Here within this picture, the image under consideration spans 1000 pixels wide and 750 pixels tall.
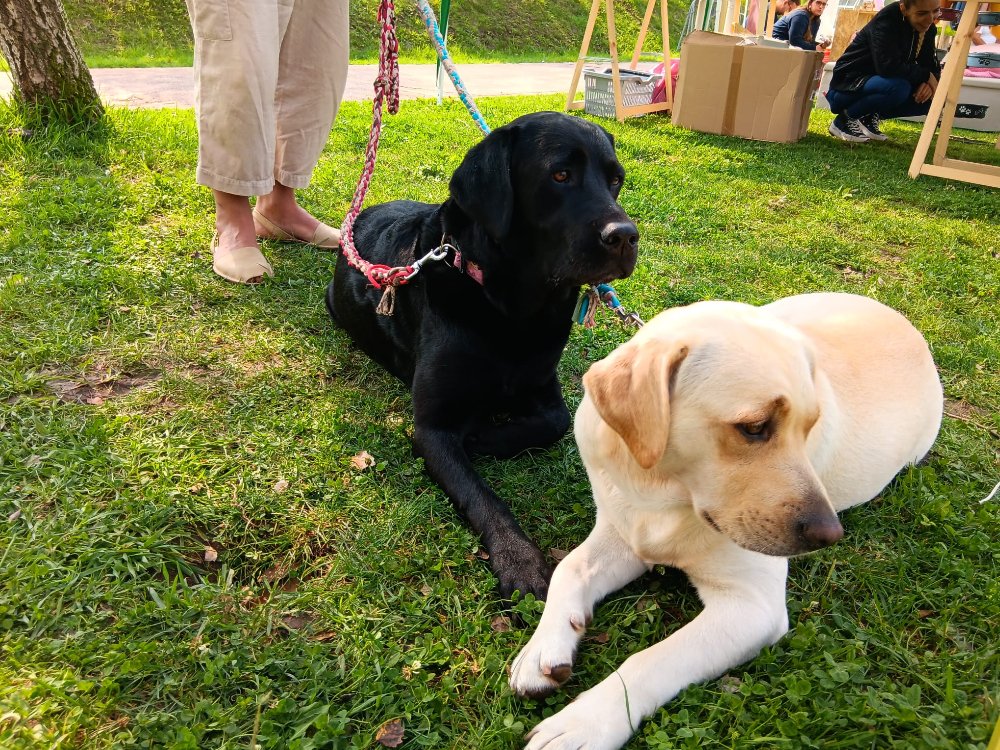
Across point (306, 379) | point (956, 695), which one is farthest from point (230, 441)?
point (956, 695)

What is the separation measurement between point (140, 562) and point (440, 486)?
0.89 m

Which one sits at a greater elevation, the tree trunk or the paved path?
the tree trunk

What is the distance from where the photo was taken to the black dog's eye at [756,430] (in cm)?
154

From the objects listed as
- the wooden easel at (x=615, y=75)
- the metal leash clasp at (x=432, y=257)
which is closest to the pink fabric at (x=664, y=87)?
the wooden easel at (x=615, y=75)

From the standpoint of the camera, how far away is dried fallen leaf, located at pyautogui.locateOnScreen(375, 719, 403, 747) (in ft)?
4.77

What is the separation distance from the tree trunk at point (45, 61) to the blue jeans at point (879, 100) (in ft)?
26.6

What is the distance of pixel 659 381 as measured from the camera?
152 cm

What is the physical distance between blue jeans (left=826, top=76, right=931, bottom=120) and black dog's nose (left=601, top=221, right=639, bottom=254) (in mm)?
7760

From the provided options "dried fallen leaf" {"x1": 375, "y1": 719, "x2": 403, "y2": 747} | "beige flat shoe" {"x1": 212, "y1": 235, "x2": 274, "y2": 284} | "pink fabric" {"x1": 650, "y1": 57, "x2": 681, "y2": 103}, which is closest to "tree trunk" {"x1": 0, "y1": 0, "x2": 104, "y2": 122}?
"beige flat shoe" {"x1": 212, "y1": 235, "x2": 274, "y2": 284}

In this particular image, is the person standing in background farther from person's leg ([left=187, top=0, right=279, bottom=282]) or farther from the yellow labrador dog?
the yellow labrador dog

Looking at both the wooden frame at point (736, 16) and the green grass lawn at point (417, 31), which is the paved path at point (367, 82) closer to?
the green grass lawn at point (417, 31)

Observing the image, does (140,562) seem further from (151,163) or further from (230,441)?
(151,163)

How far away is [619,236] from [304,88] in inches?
89.5

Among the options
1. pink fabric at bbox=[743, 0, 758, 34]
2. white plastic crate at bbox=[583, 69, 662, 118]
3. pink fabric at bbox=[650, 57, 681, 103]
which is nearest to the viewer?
white plastic crate at bbox=[583, 69, 662, 118]
